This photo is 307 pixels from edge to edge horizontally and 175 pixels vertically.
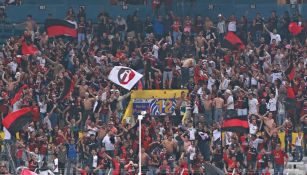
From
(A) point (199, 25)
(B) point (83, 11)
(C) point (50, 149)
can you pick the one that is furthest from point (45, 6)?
(C) point (50, 149)

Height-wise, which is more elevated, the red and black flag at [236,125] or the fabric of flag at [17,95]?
the fabric of flag at [17,95]

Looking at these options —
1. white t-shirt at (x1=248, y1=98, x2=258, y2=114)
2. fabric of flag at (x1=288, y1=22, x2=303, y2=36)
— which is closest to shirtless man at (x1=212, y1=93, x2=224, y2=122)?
white t-shirt at (x1=248, y1=98, x2=258, y2=114)

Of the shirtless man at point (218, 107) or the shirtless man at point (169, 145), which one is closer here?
the shirtless man at point (169, 145)

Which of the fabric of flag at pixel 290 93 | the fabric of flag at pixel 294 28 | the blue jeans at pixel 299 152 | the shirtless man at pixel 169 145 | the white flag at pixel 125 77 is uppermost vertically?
the fabric of flag at pixel 294 28

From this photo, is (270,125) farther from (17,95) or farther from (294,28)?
(17,95)

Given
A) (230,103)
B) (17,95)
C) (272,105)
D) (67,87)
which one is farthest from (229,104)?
(17,95)

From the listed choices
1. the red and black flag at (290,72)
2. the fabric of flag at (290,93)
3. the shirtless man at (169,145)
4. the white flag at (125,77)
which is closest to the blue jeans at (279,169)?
the shirtless man at (169,145)

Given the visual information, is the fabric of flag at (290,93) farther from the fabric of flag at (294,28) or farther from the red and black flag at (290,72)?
the fabric of flag at (294,28)

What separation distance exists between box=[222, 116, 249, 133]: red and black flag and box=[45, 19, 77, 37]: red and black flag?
30.1 ft

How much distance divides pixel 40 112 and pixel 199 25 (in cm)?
918

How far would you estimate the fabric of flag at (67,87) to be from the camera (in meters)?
58.0

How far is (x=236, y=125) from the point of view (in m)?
55.6

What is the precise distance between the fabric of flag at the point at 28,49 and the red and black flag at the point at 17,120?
4745mm

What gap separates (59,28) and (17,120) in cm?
779
